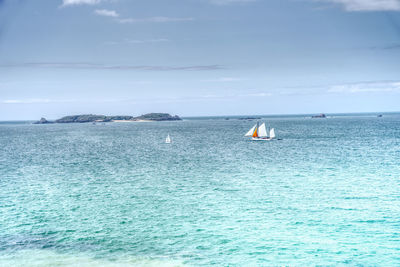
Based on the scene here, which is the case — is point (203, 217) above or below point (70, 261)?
above

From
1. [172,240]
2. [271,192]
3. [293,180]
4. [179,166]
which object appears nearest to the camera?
[172,240]

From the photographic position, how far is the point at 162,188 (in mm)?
37062

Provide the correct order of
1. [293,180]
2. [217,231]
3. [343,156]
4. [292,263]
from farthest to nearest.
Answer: [343,156]
[293,180]
[217,231]
[292,263]

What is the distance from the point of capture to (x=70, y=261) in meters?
19.2

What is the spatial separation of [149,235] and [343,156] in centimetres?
4553

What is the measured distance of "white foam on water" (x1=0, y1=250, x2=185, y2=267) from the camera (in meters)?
18.8

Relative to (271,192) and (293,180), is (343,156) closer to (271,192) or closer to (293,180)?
(293,180)

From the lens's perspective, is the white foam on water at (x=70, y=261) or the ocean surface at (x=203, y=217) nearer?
the white foam on water at (x=70, y=261)

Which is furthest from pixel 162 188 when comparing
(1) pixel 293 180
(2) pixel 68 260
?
(2) pixel 68 260

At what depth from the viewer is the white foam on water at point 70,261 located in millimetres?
18797

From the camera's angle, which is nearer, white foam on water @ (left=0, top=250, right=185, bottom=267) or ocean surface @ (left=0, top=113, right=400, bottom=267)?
white foam on water @ (left=0, top=250, right=185, bottom=267)

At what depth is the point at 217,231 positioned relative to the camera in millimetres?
23656

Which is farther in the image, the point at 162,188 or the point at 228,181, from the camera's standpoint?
the point at 228,181

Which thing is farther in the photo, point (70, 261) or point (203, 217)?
point (203, 217)
